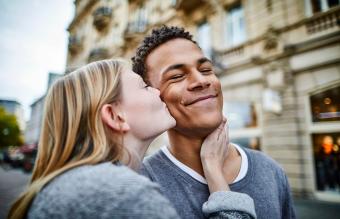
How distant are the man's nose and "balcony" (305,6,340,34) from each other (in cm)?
719

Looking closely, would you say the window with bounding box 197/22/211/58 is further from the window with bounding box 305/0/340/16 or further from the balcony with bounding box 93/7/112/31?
the balcony with bounding box 93/7/112/31

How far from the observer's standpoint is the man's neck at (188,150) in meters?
1.46

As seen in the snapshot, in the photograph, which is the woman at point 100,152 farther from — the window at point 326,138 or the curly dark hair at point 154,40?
the window at point 326,138

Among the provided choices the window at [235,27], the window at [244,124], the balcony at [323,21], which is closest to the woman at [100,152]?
the balcony at [323,21]

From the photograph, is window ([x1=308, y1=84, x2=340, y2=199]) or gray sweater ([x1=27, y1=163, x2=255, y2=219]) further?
window ([x1=308, y1=84, x2=340, y2=199])

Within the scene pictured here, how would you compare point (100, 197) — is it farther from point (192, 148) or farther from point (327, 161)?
point (327, 161)

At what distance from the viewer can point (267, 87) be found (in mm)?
8008

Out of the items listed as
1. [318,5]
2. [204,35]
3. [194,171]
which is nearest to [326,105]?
[318,5]

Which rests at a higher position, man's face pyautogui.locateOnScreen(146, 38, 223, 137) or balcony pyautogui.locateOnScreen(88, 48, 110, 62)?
balcony pyautogui.locateOnScreen(88, 48, 110, 62)

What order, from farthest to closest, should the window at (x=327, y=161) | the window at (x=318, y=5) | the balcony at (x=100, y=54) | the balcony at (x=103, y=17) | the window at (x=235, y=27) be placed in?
the balcony at (x=103, y=17) → the balcony at (x=100, y=54) → the window at (x=235, y=27) → the window at (x=318, y=5) → the window at (x=327, y=161)

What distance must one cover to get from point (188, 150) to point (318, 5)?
27.2 feet

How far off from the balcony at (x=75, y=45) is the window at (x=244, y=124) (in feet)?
59.9

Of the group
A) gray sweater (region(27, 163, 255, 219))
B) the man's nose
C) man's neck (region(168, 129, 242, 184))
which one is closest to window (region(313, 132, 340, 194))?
man's neck (region(168, 129, 242, 184))

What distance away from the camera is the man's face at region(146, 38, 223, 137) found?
4.73 ft
